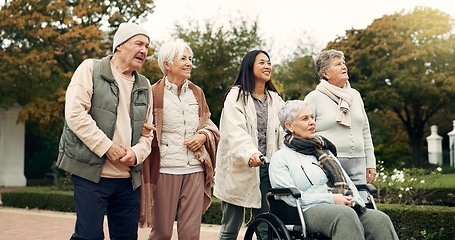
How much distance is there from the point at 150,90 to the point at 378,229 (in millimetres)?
1735

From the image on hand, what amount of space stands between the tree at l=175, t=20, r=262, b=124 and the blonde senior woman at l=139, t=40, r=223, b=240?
47.5 ft

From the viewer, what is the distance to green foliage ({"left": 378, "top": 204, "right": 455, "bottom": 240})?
644cm

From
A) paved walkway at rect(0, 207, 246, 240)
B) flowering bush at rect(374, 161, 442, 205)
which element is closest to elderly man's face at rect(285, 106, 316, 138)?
paved walkway at rect(0, 207, 246, 240)

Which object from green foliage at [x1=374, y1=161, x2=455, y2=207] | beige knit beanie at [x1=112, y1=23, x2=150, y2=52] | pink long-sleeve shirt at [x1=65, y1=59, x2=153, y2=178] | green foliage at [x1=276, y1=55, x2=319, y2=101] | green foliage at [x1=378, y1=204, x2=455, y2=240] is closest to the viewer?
pink long-sleeve shirt at [x1=65, y1=59, x2=153, y2=178]

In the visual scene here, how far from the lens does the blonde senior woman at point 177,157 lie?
379cm

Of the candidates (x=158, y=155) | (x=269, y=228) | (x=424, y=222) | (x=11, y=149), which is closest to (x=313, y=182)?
(x=269, y=228)

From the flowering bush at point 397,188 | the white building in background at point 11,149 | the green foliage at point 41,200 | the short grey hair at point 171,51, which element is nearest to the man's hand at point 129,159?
the short grey hair at point 171,51

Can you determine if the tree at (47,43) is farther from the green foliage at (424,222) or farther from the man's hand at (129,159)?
the man's hand at (129,159)

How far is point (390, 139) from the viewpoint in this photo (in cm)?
3531

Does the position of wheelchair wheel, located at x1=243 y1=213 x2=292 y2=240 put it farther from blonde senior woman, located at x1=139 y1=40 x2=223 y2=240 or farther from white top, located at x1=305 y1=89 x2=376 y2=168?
white top, located at x1=305 y1=89 x2=376 y2=168

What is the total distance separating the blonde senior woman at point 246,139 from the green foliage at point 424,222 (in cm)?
328

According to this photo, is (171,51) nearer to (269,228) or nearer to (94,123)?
(94,123)

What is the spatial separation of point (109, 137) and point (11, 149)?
18638mm

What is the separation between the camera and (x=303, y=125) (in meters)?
3.73
